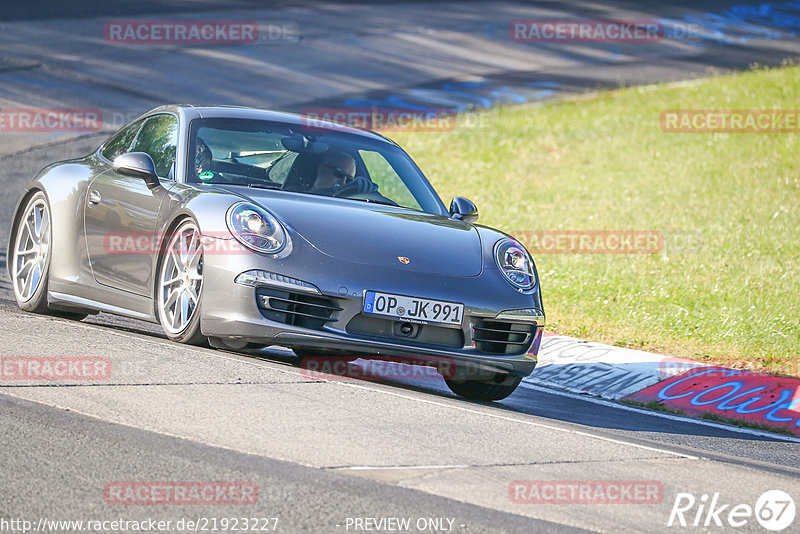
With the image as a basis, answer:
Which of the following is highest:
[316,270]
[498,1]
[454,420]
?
[498,1]

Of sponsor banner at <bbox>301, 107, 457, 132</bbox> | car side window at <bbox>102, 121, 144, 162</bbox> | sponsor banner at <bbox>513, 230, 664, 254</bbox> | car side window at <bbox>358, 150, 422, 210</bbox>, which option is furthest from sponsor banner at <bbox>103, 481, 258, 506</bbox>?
sponsor banner at <bbox>301, 107, 457, 132</bbox>

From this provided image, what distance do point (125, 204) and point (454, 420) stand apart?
8.91 feet

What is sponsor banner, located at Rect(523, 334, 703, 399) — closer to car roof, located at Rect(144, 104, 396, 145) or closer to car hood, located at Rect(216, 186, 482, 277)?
car hood, located at Rect(216, 186, 482, 277)

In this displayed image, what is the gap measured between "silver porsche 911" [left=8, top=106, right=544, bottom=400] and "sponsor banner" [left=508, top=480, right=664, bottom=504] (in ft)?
5.59

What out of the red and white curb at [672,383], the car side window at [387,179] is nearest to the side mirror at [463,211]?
the car side window at [387,179]

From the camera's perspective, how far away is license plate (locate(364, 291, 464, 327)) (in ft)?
19.9

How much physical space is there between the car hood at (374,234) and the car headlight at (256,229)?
106 mm

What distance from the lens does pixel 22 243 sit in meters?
8.06

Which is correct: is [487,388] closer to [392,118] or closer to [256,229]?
[256,229]

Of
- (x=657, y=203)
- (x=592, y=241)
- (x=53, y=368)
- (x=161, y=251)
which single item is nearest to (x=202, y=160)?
(x=161, y=251)

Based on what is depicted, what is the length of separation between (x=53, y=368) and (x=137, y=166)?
5.31 feet

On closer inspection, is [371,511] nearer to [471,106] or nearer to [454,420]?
[454,420]

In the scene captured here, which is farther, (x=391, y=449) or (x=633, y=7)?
(x=633, y=7)

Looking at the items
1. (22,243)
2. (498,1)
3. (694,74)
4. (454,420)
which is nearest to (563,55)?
(694,74)
